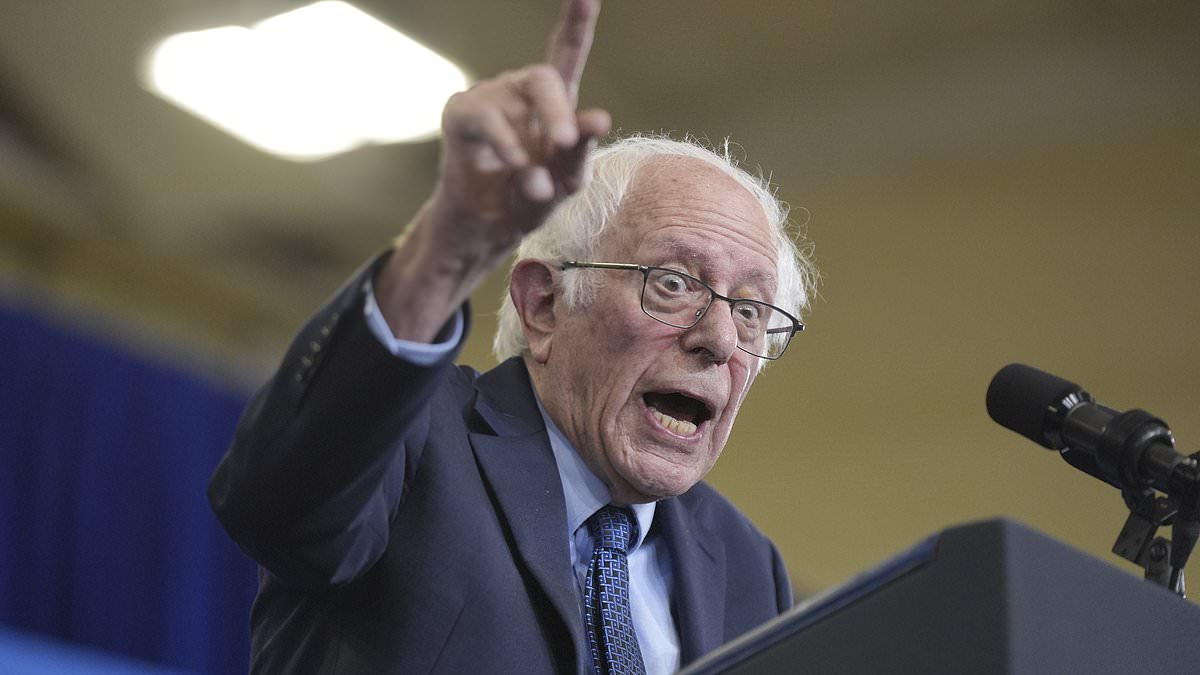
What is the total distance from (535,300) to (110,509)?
258 centimetres

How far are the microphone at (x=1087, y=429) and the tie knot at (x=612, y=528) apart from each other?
0.53 meters

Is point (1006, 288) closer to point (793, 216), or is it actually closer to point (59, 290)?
point (793, 216)

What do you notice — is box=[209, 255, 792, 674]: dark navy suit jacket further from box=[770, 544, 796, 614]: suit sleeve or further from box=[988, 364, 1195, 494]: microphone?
box=[988, 364, 1195, 494]: microphone

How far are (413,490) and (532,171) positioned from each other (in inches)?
22.7

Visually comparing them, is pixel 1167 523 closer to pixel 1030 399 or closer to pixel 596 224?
pixel 1030 399

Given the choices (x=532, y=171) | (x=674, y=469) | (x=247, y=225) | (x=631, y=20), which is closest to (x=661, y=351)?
(x=674, y=469)

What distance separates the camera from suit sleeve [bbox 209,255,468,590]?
3.97 ft

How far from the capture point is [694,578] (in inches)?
74.4

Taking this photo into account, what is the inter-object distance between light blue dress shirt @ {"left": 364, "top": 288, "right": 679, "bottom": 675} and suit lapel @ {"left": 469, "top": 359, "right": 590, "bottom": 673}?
0.04m

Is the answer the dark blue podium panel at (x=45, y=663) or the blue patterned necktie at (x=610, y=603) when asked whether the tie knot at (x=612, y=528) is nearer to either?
the blue patterned necktie at (x=610, y=603)

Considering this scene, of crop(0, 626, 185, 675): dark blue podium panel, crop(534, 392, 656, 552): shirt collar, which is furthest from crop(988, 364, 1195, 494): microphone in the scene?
crop(0, 626, 185, 675): dark blue podium panel

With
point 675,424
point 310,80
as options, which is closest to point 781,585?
point 675,424

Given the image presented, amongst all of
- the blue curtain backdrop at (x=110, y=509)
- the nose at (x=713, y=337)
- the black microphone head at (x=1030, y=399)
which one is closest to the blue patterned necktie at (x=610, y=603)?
the nose at (x=713, y=337)

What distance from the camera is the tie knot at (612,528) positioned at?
1780 millimetres
